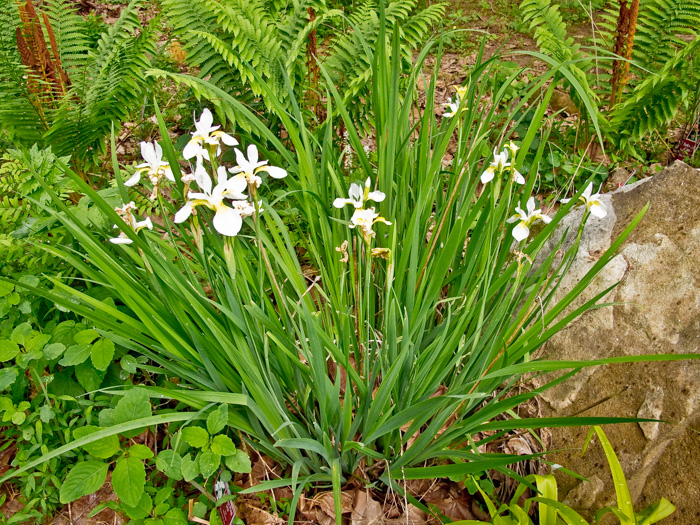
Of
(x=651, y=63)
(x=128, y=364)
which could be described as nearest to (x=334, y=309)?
(x=128, y=364)

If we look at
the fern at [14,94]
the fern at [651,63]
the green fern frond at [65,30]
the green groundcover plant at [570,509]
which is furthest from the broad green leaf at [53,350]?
the fern at [651,63]

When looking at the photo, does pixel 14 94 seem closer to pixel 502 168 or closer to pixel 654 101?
pixel 502 168

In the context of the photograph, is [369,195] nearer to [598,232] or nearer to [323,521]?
[323,521]

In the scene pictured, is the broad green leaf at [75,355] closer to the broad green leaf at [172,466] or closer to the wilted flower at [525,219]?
the broad green leaf at [172,466]

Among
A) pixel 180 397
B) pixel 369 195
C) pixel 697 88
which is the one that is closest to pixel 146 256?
pixel 180 397

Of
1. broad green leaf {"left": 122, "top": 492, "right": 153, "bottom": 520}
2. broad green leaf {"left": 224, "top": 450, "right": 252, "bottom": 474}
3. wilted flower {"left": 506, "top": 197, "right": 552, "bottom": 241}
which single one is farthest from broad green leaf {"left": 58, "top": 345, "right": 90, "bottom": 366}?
wilted flower {"left": 506, "top": 197, "right": 552, "bottom": 241}

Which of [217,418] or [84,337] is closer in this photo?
[217,418]
